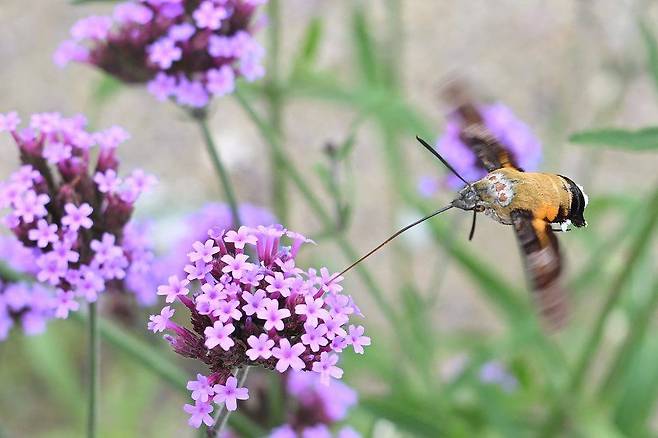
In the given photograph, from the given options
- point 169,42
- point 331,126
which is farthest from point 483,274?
point 331,126

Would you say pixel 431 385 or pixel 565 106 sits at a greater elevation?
pixel 565 106

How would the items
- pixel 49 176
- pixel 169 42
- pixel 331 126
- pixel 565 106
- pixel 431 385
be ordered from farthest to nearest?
pixel 331 126 < pixel 565 106 < pixel 431 385 < pixel 169 42 < pixel 49 176

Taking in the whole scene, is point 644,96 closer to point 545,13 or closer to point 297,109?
point 545,13

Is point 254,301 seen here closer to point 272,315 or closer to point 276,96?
point 272,315

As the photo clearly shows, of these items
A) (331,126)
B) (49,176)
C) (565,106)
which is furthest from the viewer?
(331,126)

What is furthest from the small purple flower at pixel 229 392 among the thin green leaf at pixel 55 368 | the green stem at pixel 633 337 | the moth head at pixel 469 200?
the thin green leaf at pixel 55 368

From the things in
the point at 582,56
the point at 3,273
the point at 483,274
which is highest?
the point at 582,56

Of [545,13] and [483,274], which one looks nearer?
[483,274]

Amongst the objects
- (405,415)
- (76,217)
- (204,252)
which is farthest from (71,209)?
(405,415)
